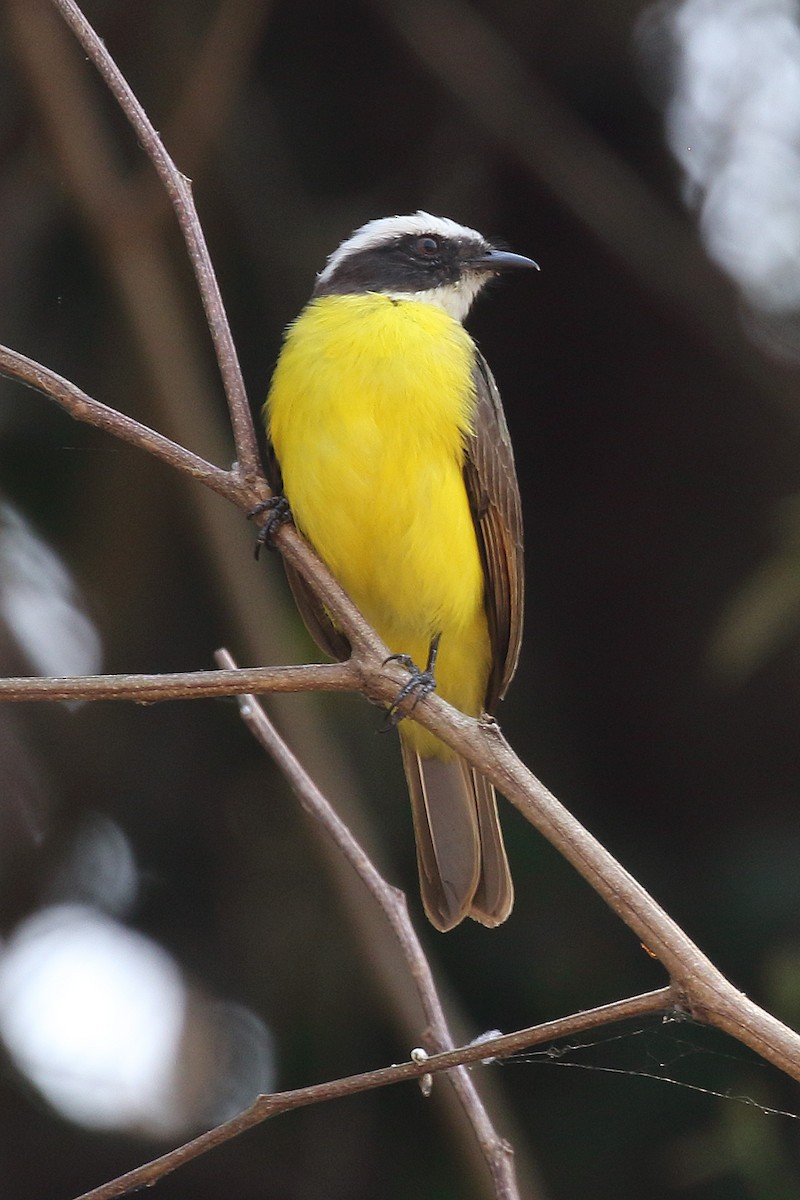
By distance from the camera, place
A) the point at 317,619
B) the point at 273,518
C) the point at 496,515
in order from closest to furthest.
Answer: the point at 273,518 < the point at 496,515 < the point at 317,619

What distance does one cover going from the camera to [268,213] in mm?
4746

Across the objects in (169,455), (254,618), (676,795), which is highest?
(254,618)

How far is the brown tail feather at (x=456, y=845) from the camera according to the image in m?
3.16

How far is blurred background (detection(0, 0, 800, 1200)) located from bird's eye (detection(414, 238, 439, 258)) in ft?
2.70

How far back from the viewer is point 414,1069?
69.0 inches

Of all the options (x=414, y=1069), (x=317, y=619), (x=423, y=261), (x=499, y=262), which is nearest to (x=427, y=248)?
(x=423, y=261)

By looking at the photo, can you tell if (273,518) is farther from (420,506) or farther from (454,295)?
(454,295)

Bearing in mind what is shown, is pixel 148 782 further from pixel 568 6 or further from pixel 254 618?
pixel 568 6

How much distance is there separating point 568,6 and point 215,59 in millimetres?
1147

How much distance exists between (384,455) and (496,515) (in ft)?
1.00

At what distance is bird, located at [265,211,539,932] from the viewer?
3084 mm

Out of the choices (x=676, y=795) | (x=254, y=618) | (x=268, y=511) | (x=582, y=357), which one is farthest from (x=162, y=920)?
(x=582, y=357)

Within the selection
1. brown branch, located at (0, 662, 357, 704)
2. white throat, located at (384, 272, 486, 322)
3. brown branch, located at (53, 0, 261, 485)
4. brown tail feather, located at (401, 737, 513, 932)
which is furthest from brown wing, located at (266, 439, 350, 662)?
brown branch, located at (0, 662, 357, 704)

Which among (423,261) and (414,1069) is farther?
(423,261)
